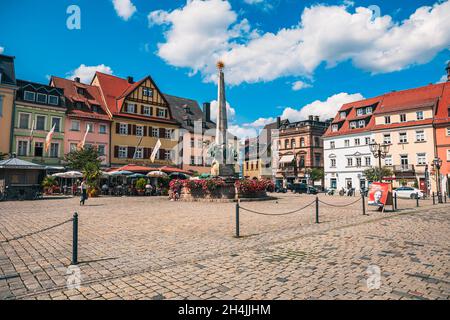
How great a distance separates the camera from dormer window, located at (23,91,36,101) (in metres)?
33.0

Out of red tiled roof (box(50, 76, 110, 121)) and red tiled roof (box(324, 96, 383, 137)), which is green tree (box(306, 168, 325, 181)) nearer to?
red tiled roof (box(324, 96, 383, 137))

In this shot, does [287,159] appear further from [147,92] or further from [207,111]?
[147,92]

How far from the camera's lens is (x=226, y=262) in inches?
228

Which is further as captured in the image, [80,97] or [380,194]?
[80,97]

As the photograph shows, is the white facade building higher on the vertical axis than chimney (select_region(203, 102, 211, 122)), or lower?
lower

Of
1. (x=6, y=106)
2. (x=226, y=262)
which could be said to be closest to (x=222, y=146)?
(x=226, y=262)

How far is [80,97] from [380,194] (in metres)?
37.6

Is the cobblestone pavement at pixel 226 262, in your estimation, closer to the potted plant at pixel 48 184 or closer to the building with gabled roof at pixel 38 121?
the potted plant at pixel 48 184

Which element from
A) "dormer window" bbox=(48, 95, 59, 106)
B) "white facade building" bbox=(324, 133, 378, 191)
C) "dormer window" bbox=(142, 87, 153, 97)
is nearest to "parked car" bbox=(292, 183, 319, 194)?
"white facade building" bbox=(324, 133, 378, 191)

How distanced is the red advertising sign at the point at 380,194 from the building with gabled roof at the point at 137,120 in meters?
29.8

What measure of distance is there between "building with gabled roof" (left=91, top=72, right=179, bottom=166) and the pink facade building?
36.0 inches

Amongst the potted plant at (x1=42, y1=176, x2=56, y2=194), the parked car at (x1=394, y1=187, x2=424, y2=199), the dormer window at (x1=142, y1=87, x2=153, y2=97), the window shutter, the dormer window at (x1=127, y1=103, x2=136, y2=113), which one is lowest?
the parked car at (x1=394, y1=187, x2=424, y2=199)

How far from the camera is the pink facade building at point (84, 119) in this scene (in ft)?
118

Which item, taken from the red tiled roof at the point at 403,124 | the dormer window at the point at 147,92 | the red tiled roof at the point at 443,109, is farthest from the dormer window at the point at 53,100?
the red tiled roof at the point at 443,109
